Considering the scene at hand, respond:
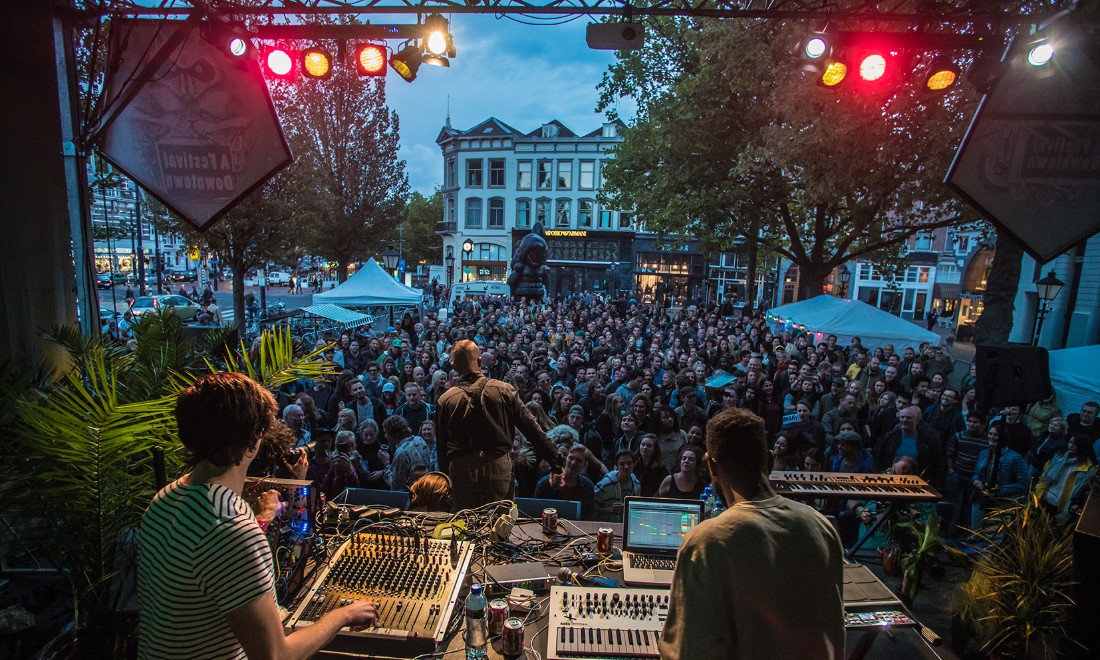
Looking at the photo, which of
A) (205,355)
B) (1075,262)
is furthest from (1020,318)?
(205,355)

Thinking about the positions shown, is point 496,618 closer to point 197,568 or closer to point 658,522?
point 658,522

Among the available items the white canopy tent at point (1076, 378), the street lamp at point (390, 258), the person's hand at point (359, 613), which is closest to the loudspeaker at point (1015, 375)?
the white canopy tent at point (1076, 378)

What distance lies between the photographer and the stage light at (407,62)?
5.26 metres

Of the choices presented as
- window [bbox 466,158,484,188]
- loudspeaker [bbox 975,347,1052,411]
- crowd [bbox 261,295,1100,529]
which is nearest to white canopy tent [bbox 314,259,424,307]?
crowd [bbox 261,295,1100,529]

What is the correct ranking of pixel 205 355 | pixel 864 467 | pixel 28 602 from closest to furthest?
pixel 28 602
pixel 205 355
pixel 864 467

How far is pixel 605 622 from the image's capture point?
231 centimetres

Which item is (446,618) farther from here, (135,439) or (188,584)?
(135,439)

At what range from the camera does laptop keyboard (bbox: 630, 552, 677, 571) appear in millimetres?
2766

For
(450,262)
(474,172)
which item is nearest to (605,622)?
(474,172)

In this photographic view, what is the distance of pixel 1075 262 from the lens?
14.1 meters

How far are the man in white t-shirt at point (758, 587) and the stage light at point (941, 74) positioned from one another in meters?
5.29

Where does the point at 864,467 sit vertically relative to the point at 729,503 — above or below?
below

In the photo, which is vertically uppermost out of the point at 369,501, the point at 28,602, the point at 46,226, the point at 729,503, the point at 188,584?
the point at 46,226

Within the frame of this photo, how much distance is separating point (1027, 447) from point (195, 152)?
8.64 metres
